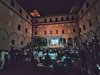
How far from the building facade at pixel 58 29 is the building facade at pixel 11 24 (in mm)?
7196

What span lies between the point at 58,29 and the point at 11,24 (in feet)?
53.1

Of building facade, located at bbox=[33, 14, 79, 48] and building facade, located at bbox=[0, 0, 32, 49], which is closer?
building facade, located at bbox=[0, 0, 32, 49]

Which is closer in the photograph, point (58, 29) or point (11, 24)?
point (11, 24)

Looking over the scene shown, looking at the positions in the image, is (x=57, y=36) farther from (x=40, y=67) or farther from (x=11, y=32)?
(x=40, y=67)

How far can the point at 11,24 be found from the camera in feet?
81.0

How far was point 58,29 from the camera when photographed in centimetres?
3662

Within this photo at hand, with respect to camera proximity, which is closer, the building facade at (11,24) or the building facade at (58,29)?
the building facade at (11,24)

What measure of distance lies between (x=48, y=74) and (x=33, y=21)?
32.2 meters

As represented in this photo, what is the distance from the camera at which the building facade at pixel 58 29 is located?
116 feet

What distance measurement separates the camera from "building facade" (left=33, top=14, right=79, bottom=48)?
116 feet

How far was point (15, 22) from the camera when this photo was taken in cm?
2653

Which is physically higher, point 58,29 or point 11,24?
point 58,29

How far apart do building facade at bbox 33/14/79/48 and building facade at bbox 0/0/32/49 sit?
7.20 metres

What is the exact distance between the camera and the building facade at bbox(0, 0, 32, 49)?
2122 centimetres
